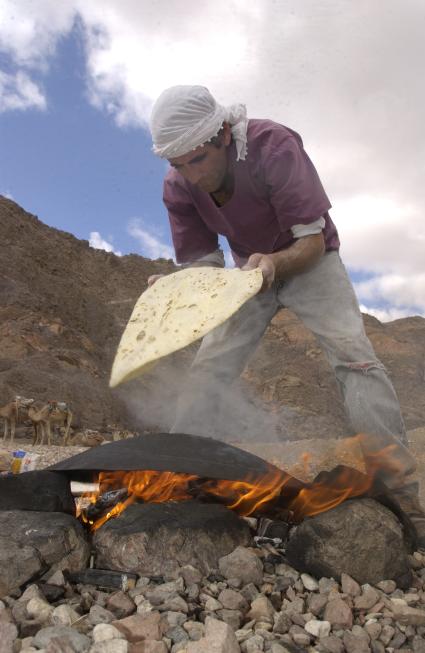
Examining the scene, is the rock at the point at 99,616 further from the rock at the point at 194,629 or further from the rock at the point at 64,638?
the rock at the point at 194,629

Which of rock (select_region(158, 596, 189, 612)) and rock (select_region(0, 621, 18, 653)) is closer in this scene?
rock (select_region(0, 621, 18, 653))

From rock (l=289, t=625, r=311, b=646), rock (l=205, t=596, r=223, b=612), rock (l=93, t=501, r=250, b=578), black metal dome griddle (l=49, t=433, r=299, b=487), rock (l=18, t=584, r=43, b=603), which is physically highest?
black metal dome griddle (l=49, t=433, r=299, b=487)

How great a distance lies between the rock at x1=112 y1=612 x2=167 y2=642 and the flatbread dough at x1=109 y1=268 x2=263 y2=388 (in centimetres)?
89

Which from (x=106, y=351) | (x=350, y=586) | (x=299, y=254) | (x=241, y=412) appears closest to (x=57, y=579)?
(x=350, y=586)

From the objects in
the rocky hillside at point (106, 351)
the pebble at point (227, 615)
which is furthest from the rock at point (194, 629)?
the rocky hillside at point (106, 351)

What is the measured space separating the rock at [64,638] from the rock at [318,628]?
597 mm

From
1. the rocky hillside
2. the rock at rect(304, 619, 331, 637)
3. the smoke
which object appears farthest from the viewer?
the smoke

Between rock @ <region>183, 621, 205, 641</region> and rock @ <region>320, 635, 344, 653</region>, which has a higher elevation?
rock @ <region>183, 621, 205, 641</region>

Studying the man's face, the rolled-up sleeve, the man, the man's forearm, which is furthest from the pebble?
the man's face

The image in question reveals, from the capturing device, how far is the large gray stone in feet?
5.57

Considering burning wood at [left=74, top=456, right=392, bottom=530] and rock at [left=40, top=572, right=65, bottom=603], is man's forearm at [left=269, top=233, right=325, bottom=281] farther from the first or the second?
rock at [left=40, top=572, right=65, bottom=603]

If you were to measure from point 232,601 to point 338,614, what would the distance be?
0.99 feet

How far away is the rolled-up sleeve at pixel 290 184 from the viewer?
2.48 m

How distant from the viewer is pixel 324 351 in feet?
9.07
